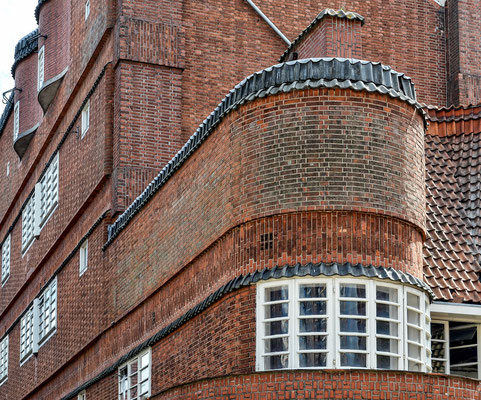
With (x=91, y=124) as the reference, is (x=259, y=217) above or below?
below

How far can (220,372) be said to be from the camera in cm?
1881

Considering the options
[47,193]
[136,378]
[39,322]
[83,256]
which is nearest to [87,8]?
[47,193]

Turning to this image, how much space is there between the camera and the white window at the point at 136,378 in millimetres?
23562

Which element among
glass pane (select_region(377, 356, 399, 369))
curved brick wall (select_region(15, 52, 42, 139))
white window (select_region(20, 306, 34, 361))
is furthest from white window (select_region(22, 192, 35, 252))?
glass pane (select_region(377, 356, 399, 369))

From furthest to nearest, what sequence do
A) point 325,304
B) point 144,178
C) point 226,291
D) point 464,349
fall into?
point 144,178, point 464,349, point 226,291, point 325,304

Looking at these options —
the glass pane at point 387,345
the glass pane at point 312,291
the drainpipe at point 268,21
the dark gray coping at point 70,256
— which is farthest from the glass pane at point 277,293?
the drainpipe at point 268,21

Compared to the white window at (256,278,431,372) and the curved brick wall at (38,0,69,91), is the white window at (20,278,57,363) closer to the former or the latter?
the curved brick wall at (38,0,69,91)

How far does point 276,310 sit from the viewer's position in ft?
58.7

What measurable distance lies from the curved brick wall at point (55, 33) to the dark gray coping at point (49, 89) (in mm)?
208

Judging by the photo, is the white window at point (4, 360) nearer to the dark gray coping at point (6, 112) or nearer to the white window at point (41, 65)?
the dark gray coping at point (6, 112)

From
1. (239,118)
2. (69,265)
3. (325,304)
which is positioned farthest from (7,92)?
(325,304)

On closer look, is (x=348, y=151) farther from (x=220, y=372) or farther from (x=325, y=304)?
(x=220, y=372)

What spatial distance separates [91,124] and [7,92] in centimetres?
1366

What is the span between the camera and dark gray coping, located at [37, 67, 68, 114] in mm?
36188
